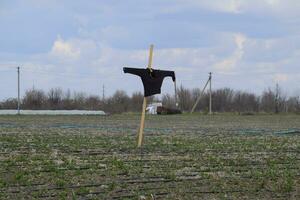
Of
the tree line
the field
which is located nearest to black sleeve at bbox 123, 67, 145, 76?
the field

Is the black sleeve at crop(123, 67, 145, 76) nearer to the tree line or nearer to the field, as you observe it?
the field

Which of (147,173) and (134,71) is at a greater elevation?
(134,71)

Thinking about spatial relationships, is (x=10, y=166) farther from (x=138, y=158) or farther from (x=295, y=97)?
(x=295, y=97)

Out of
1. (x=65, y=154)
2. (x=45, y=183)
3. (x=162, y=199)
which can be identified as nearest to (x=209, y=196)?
(x=162, y=199)

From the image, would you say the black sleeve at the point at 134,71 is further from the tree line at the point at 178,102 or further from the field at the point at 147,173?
the tree line at the point at 178,102

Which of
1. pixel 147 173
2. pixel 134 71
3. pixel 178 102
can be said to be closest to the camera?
pixel 147 173

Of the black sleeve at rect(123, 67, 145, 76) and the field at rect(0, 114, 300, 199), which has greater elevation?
the black sleeve at rect(123, 67, 145, 76)

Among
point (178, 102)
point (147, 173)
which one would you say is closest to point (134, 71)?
point (147, 173)

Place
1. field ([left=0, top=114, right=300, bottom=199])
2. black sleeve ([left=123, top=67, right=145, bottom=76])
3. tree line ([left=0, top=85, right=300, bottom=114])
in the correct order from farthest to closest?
tree line ([left=0, top=85, right=300, bottom=114])
black sleeve ([left=123, top=67, right=145, bottom=76])
field ([left=0, top=114, right=300, bottom=199])

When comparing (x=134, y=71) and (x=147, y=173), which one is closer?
(x=147, y=173)

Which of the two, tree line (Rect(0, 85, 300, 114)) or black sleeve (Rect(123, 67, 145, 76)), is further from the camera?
tree line (Rect(0, 85, 300, 114))

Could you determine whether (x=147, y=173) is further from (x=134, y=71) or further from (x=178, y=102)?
(x=178, y=102)

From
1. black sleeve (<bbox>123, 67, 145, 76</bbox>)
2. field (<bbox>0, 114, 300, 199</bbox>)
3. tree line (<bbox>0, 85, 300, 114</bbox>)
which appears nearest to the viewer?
field (<bbox>0, 114, 300, 199</bbox>)

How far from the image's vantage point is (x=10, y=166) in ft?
35.2
